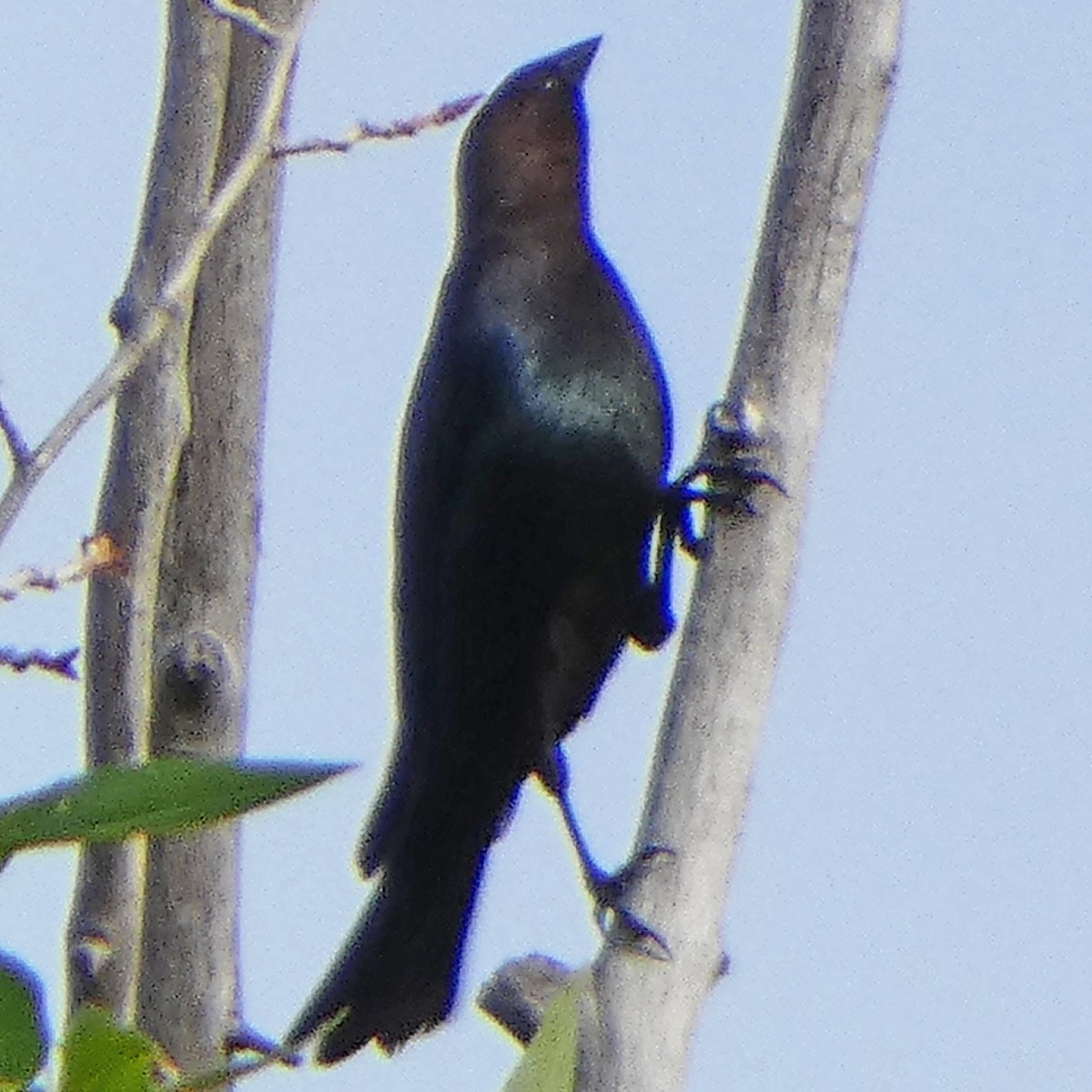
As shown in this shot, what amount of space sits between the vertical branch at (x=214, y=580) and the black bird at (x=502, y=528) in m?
0.34

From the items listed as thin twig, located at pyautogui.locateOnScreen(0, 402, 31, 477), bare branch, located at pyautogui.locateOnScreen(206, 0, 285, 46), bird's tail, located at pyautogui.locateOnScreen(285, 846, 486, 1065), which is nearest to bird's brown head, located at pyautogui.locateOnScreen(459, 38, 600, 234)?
bare branch, located at pyautogui.locateOnScreen(206, 0, 285, 46)

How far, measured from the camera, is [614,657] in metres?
2.97

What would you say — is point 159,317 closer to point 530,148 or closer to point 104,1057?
point 104,1057

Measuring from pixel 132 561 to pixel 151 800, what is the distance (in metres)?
1.46

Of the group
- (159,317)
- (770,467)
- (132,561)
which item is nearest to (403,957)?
(132,561)

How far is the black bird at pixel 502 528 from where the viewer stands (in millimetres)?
2781

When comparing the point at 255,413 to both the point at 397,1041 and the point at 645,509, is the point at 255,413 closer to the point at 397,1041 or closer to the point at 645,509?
the point at 645,509

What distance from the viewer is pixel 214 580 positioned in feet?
8.27

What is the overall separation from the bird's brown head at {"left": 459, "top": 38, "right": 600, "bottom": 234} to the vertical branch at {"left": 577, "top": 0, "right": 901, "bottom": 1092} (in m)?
0.83

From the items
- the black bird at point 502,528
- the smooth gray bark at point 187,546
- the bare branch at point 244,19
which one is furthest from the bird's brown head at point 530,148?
the bare branch at point 244,19

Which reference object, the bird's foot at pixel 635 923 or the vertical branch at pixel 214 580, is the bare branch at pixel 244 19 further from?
the bird's foot at pixel 635 923

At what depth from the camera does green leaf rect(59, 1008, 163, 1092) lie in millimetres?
710

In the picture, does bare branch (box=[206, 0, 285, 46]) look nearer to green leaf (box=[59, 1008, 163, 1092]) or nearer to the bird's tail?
the bird's tail

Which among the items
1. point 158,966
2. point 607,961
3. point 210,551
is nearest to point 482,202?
point 210,551
